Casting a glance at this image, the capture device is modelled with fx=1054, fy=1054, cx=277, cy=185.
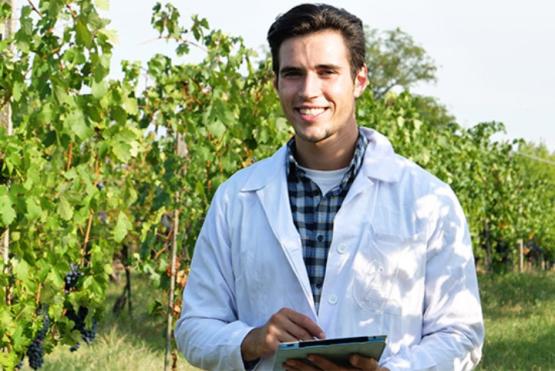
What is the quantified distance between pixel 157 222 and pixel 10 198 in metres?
3.26

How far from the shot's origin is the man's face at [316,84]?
232cm

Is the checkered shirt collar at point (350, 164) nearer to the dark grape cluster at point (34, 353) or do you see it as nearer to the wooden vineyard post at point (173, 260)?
the dark grape cluster at point (34, 353)

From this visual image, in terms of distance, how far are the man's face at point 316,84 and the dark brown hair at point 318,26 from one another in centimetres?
2

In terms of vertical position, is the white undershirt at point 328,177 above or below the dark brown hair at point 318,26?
below

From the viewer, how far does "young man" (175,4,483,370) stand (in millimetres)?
2312

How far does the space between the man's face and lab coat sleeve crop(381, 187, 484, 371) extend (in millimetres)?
308

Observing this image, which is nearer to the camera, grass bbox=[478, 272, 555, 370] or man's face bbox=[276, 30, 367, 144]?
man's face bbox=[276, 30, 367, 144]

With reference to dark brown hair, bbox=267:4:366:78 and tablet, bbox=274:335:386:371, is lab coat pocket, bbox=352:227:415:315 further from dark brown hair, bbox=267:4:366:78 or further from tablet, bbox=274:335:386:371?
dark brown hair, bbox=267:4:366:78

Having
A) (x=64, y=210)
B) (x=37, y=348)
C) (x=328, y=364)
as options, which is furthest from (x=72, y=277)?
(x=328, y=364)

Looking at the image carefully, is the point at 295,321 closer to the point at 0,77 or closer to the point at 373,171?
the point at 373,171

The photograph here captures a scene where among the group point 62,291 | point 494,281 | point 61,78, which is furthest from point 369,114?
point 494,281

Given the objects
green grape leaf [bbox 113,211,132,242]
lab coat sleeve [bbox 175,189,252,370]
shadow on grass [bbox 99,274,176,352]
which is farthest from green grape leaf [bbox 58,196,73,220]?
shadow on grass [bbox 99,274,176,352]

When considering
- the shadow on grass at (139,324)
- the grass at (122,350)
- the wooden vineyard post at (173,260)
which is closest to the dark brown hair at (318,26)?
the wooden vineyard post at (173,260)

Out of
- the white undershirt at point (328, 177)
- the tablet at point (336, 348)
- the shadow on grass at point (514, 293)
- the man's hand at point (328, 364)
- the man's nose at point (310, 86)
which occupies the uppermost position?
the man's nose at point (310, 86)
